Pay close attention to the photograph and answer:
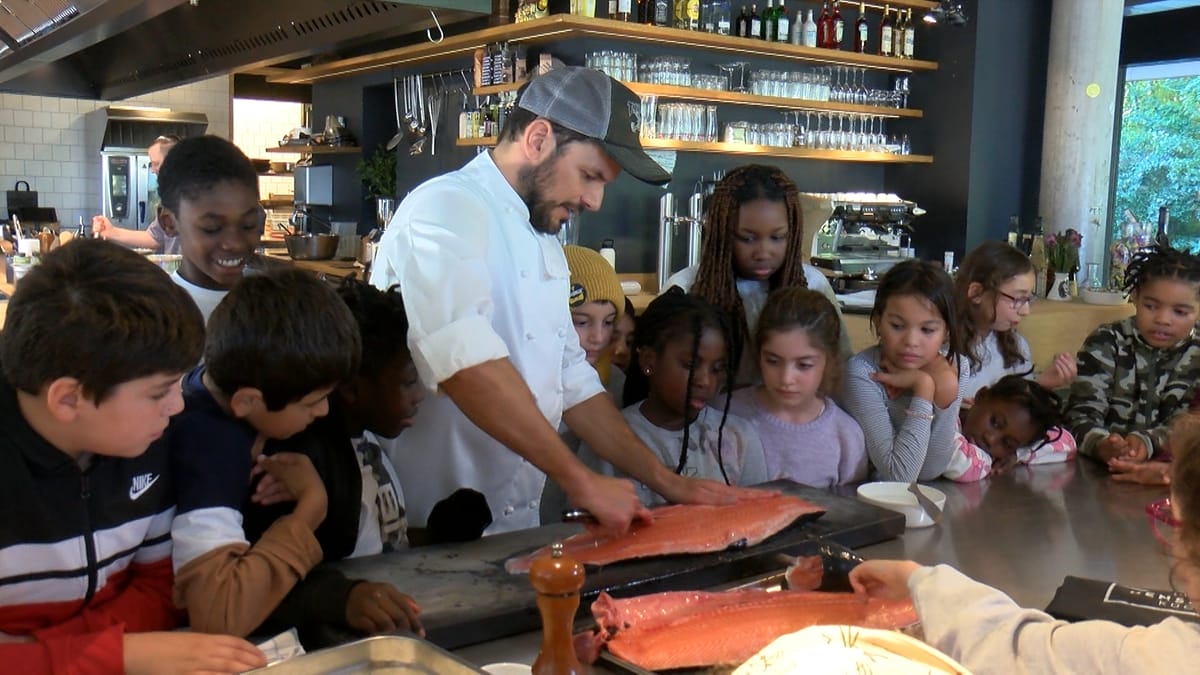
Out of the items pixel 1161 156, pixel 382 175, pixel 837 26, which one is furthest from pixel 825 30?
pixel 382 175

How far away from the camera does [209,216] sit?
215 cm

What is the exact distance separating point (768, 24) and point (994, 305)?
3.37 m

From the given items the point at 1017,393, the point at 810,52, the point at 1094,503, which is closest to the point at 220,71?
the point at 810,52

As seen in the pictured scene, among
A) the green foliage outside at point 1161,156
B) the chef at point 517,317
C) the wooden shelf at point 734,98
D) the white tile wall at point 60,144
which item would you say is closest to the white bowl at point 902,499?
the chef at point 517,317

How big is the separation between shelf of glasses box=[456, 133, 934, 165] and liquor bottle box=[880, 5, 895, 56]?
0.67 meters

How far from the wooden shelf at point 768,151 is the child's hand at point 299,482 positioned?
408cm

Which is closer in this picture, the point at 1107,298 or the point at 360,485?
the point at 360,485

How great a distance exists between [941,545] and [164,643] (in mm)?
1330

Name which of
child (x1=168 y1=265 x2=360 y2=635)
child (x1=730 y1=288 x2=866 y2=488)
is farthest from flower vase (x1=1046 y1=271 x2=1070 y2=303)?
child (x1=168 y1=265 x2=360 y2=635)

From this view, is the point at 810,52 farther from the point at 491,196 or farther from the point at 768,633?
the point at 768,633

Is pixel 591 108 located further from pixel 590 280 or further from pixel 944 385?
pixel 944 385

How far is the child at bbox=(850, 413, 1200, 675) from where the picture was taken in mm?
1073

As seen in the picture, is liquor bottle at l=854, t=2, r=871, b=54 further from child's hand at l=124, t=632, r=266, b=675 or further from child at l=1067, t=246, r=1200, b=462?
child's hand at l=124, t=632, r=266, b=675

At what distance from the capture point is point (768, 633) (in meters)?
1.34
